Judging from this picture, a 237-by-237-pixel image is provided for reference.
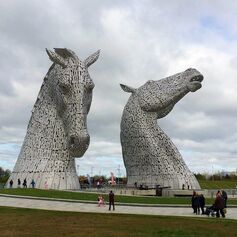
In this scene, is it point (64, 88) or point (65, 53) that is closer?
point (64, 88)

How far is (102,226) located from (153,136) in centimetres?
2497

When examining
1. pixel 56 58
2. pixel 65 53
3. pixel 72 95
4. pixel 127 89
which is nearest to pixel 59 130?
pixel 72 95

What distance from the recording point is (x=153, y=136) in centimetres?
3797

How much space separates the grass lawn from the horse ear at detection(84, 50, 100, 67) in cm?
2064

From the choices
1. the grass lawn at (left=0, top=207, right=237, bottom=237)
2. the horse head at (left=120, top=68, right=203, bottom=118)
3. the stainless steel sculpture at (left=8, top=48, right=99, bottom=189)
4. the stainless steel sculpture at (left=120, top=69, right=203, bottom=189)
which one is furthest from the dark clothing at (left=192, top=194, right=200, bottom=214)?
the horse head at (left=120, top=68, right=203, bottom=118)

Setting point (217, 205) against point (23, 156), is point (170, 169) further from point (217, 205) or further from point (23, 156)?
point (217, 205)

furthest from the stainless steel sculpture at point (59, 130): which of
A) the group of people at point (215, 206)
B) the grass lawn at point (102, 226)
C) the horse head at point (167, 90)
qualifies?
the grass lawn at point (102, 226)

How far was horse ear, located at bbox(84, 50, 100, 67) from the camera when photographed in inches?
1412

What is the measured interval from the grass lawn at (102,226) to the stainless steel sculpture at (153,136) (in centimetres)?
2094

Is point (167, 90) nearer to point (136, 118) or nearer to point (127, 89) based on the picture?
point (136, 118)

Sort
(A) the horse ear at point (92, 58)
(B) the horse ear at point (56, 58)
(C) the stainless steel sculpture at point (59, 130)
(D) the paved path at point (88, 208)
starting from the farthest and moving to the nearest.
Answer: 1. (A) the horse ear at point (92, 58)
2. (B) the horse ear at point (56, 58)
3. (C) the stainless steel sculpture at point (59, 130)
4. (D) the paved path at point (88, 208)

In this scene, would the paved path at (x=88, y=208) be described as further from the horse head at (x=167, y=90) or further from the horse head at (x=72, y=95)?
the horse head at (x=167, y=90)

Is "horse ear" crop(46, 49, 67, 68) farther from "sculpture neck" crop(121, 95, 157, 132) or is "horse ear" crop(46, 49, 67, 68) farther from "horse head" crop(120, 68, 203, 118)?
"horse head" crop(120, 68, 203, 118)

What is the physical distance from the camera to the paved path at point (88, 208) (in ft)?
61.7
